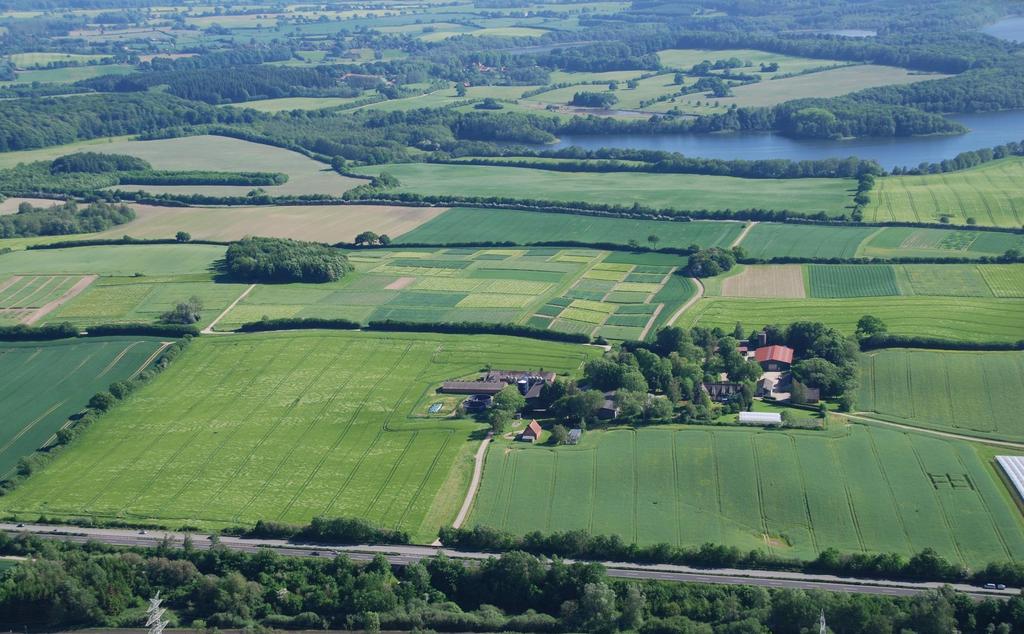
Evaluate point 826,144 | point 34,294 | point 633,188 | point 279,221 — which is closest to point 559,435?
point 34,294

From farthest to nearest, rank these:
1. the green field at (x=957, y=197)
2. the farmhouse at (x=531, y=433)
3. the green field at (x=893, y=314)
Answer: the green field at (x=957, y=197) → the green field at (x=893, y=314) → the farmhouse at (x=531, y=433)

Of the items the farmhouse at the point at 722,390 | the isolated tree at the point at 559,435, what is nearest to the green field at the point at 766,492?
the isolated tree at the point at 559,435

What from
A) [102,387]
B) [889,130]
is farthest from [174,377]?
[889,130]

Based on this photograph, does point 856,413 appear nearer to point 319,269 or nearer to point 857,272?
point 857,272

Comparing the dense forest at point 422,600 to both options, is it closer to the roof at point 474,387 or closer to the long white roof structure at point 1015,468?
the long white roof structure at point 1015,468

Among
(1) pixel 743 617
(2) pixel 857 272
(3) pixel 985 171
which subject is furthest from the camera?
(3) pixel 985 171

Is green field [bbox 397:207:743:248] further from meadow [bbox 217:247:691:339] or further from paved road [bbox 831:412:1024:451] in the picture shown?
paved road [bbox 831:412:1024:451]
